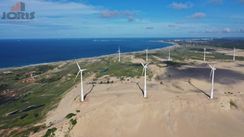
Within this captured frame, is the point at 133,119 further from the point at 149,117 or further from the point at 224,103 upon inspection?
the point at 224,103

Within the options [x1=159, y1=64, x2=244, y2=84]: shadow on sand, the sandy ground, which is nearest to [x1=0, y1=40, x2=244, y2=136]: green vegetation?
the sandy ground

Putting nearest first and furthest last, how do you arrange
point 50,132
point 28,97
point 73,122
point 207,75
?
point 50,132 → point 73,122 → point 28,97 → point 207,75

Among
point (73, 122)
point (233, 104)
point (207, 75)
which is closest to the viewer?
point (73, 122)

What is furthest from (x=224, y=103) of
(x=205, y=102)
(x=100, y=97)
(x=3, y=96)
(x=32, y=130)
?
(x=3, y=96)

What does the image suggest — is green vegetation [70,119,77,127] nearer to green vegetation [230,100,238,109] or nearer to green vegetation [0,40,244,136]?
green vegetation [0,40,244,136]

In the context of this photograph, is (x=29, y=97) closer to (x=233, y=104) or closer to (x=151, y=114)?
(x=151, y=114)

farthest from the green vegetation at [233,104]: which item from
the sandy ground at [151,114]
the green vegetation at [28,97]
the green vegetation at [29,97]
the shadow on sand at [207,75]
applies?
the green vegetation at [28,97]

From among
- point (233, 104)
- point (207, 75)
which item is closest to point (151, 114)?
point (233, 104)

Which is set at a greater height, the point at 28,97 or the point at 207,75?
the point at 207,75

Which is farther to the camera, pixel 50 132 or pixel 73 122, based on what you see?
pixel 73 122
